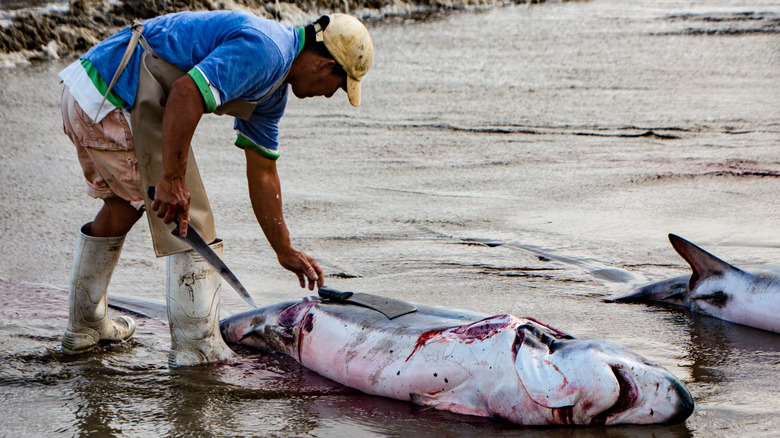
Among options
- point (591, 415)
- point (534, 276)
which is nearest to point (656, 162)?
point (534, 276)

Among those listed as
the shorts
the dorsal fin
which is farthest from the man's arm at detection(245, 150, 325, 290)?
the dorsal fin

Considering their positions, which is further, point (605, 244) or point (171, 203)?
point (605, 244)

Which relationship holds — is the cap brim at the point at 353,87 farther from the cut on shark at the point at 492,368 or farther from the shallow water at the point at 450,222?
the shallow water at the point at 450,222

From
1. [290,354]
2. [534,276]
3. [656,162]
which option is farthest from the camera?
[656,162]

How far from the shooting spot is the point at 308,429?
3334mm

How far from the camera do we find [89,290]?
414cm

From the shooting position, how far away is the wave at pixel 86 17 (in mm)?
12617

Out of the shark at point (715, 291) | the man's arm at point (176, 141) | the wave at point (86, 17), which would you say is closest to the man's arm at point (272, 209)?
the man's arm at point (176, 141)

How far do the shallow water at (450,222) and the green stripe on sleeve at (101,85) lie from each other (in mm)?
1136

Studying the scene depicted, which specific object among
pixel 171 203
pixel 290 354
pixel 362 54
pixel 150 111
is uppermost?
pixel 362 54

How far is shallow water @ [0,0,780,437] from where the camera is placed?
3.57 m

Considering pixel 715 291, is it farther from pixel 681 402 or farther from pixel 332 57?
pixel 332 57

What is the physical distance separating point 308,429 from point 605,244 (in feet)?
10.00

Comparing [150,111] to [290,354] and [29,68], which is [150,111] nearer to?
[290,354]
